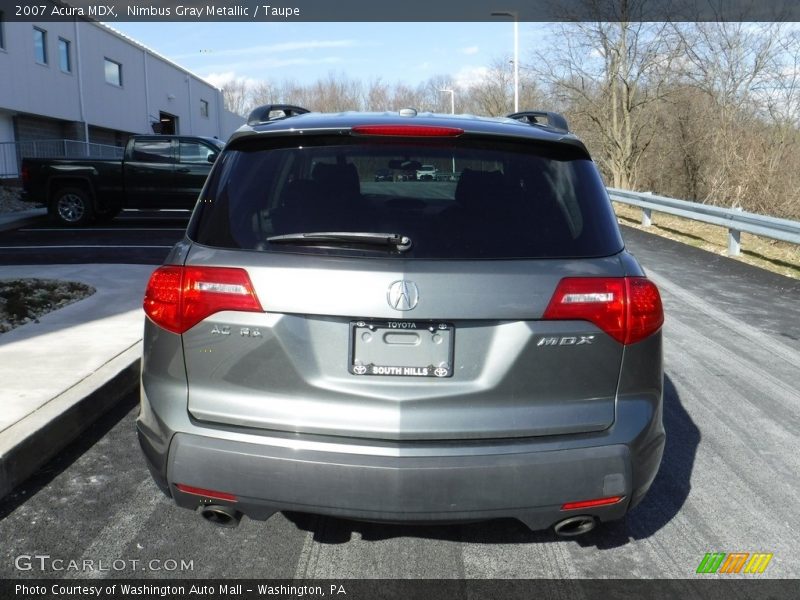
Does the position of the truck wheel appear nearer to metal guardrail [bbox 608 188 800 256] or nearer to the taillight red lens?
metal guardrail [bbox 608 188 800 256]

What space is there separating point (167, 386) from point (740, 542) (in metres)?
2.56

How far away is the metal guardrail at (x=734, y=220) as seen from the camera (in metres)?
11.1

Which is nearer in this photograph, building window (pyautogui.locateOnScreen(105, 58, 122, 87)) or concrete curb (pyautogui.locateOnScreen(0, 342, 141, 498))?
concrete curb (pyautogui.locateOnScreen(0, 342, 141, 498))

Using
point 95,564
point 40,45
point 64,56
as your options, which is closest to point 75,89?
point 64,56

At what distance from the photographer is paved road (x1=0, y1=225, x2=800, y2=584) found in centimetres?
315

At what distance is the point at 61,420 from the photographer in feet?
14.4

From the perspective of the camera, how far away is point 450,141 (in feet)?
9.73

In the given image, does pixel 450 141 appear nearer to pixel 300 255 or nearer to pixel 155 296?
pixel 300 255

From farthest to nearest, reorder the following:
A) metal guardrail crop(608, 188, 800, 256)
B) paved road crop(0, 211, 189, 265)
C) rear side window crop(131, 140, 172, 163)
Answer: rear side window crop(131, 140, 172, 163)
paved road crop(0, 211, 189, 265)
metal guardrail crop(608, 188, 800, 256)

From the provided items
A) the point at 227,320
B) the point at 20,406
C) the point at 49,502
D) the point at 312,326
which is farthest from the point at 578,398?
the point at 20,406

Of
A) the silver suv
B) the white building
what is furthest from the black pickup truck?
the silver suv

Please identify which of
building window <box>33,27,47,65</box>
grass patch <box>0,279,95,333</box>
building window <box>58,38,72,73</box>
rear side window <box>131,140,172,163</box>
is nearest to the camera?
grass patch <box>0,279,95,333</box>

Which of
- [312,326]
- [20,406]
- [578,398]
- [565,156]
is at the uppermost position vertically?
[565,156]

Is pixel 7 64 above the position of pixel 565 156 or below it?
above
